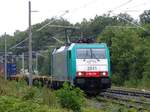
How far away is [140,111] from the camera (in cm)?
1739

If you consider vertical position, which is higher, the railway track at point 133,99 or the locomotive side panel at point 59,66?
the locomotive side panel at point 59,66

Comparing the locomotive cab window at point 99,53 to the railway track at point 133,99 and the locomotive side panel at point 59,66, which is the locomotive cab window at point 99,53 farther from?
the railway track at point 133,99

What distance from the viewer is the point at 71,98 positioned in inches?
688

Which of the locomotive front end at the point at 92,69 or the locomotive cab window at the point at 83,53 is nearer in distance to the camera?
the locomotive front end at the point at 92,69

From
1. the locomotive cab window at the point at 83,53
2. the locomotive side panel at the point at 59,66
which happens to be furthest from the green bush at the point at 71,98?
the locomotive side panel at the point at 59,66

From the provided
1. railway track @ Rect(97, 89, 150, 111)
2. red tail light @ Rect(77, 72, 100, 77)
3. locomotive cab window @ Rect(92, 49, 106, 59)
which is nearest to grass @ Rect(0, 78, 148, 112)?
railway track @ Rect(97, 89, 150, 111)

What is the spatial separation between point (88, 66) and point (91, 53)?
0.90m

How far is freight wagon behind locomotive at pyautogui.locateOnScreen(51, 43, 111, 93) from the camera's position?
101 ft

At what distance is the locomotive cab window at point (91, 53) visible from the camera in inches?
1239

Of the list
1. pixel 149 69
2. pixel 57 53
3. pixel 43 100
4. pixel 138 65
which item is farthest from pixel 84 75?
pixel 138 65

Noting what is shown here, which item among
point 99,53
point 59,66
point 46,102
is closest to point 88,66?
point 99,53

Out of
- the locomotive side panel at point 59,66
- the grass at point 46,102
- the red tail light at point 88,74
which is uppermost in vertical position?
the locomotive side panel at point 59,66

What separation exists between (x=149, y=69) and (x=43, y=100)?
3335 cm

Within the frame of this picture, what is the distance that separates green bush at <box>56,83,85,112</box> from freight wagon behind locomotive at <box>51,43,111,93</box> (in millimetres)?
12282
